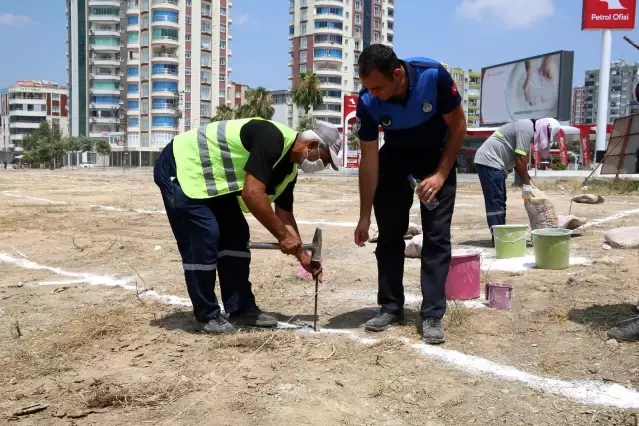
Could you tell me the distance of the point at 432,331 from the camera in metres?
3.72

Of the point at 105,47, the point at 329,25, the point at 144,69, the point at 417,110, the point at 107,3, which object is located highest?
the point at 107,3

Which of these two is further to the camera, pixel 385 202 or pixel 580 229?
pixel 580 229

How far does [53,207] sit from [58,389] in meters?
11.7

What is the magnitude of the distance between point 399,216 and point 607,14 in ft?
112

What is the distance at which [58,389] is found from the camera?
3.05m

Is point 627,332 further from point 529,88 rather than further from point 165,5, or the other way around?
point 165,5

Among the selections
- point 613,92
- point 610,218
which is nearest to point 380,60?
point 610,218

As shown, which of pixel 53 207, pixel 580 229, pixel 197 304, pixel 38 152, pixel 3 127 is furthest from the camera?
pixel 3 127

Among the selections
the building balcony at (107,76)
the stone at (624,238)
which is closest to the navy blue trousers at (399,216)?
the stone at (624,238)

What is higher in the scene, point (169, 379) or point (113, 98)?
point (113, 98)

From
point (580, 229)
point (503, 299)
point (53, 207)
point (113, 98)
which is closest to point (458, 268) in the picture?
point (503, 299)

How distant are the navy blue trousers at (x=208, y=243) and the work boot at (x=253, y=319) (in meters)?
0.04

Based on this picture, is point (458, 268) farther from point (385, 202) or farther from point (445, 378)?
point (445, 378)

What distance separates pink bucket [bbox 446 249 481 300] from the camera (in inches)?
186
